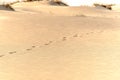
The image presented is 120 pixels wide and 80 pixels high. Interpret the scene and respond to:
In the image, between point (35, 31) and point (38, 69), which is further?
point (35, 31)

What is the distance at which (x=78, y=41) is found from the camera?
31.2 feet

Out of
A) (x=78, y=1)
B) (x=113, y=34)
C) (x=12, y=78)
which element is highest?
(x=12, y=78)

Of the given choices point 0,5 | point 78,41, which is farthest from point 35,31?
point 0,5

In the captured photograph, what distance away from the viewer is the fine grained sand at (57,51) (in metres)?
6.30

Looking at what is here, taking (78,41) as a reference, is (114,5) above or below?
below

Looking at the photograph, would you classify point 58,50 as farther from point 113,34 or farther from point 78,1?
point 78,1

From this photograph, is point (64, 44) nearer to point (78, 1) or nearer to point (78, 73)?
point (78, 73)

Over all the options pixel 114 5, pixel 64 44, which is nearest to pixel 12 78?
pixel 64 44

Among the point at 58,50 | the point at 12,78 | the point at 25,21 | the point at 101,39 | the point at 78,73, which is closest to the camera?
the point at 12,78

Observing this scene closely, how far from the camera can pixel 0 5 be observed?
1802 centimetres

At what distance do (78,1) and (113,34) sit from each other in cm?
1452

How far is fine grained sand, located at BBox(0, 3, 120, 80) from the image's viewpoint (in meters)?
6.30

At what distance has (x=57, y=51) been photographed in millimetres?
8125

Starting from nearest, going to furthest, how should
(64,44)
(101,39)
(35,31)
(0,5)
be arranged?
1. (64,44)
2. (101,39)
3. (35,31)
4. (0,5)
